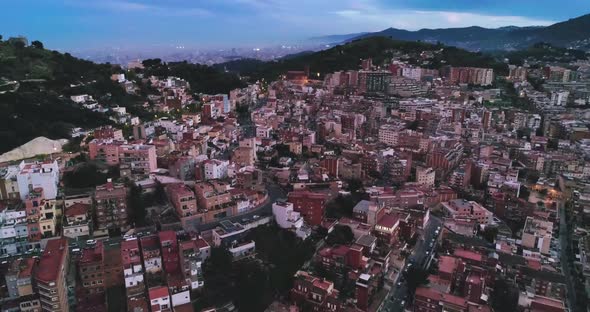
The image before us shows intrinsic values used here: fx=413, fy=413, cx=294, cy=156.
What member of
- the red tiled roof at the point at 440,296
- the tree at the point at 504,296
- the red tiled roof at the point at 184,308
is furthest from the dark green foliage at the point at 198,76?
the tree at the point at 504,296

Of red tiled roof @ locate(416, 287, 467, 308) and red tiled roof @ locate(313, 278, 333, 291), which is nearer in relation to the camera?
red tiled roof @ locate(416, 287, 467, 308)

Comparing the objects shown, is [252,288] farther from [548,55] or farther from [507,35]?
[507,35]

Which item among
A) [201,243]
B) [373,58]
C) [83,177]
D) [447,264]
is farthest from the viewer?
[373,58]

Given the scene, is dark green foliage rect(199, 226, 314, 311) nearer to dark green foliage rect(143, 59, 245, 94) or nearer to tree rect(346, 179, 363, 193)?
tree rect(346, 179, 363, 193)

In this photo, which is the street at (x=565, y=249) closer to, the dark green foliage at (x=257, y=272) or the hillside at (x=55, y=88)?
the dark green foliage at (x=257, y=272)

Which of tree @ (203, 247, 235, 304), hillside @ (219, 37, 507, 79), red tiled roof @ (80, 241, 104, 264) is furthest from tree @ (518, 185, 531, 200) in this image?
hillside @ (219, 37, 507, 79)

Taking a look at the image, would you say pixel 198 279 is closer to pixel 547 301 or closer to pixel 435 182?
pixel 547 301

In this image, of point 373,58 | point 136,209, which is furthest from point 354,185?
point 373,58
